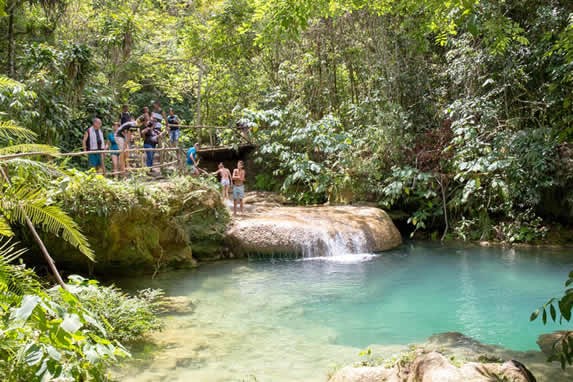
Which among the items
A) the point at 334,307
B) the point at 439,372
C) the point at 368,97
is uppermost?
the point at 368,97

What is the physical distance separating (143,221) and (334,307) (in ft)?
14.3

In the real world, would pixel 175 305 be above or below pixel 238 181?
below

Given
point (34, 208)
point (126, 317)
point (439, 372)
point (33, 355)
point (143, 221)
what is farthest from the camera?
point (143, 221)

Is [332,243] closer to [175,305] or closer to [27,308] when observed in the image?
[175,305]

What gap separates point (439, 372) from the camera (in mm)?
4191

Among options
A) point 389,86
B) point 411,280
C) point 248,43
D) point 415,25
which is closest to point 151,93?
point 248,43

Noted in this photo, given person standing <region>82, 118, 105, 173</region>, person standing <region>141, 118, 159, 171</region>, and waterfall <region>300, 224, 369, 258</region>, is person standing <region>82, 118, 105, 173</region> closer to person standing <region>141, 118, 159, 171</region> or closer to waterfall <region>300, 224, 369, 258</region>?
person standing <region>141, 118, 159, 171</region>

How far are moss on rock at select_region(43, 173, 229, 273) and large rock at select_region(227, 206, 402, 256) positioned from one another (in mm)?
670

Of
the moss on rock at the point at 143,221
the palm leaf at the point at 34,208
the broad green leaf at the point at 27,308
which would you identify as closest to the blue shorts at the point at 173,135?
the moss on rock at the point at 143,221

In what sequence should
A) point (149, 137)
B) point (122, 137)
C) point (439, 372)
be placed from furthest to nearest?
point (149, 137) < point (122, 137) < point (439, 372)

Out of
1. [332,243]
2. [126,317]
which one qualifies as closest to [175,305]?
[126,317]

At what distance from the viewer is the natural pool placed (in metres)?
6.41

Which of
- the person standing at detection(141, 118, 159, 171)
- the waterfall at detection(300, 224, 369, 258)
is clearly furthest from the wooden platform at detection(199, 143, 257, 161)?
the waterfall at detection(300, 224, 369, 258)

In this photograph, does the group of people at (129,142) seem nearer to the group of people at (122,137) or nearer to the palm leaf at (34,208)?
the group of people at (122,137)
